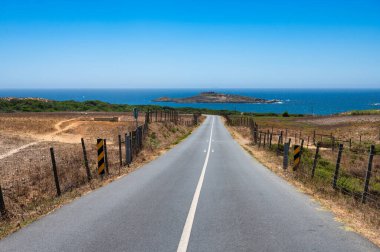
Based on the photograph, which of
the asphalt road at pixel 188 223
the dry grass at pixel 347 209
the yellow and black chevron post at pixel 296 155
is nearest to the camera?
the asphalt road at pixel 188 223

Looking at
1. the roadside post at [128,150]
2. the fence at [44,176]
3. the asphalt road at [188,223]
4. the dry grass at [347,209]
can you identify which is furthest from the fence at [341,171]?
the fence at [44,176]

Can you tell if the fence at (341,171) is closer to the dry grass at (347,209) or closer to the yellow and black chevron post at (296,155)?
the yellow and black chevron post at (296,155)

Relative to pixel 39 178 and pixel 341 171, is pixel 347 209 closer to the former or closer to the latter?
pixel 39 178

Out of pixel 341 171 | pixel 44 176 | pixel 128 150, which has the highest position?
pixel 128 150

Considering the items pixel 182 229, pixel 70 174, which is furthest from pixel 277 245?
pixel 70 174

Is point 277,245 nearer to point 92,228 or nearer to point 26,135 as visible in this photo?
point 92,228

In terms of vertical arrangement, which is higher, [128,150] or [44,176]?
[128,150]

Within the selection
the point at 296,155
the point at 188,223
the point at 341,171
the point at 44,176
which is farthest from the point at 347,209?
the point at 341,171

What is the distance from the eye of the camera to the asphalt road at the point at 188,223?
6613 millimetres

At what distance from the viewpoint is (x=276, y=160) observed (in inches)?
862

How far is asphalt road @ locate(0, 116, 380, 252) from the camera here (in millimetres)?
6613

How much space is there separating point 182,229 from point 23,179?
11417 mm

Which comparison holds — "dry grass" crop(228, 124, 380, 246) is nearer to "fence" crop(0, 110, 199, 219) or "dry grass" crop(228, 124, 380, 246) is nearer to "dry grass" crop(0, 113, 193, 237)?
"dry grass" crop(0, 113, 193, 237)

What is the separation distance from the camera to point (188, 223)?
7.98 metres
